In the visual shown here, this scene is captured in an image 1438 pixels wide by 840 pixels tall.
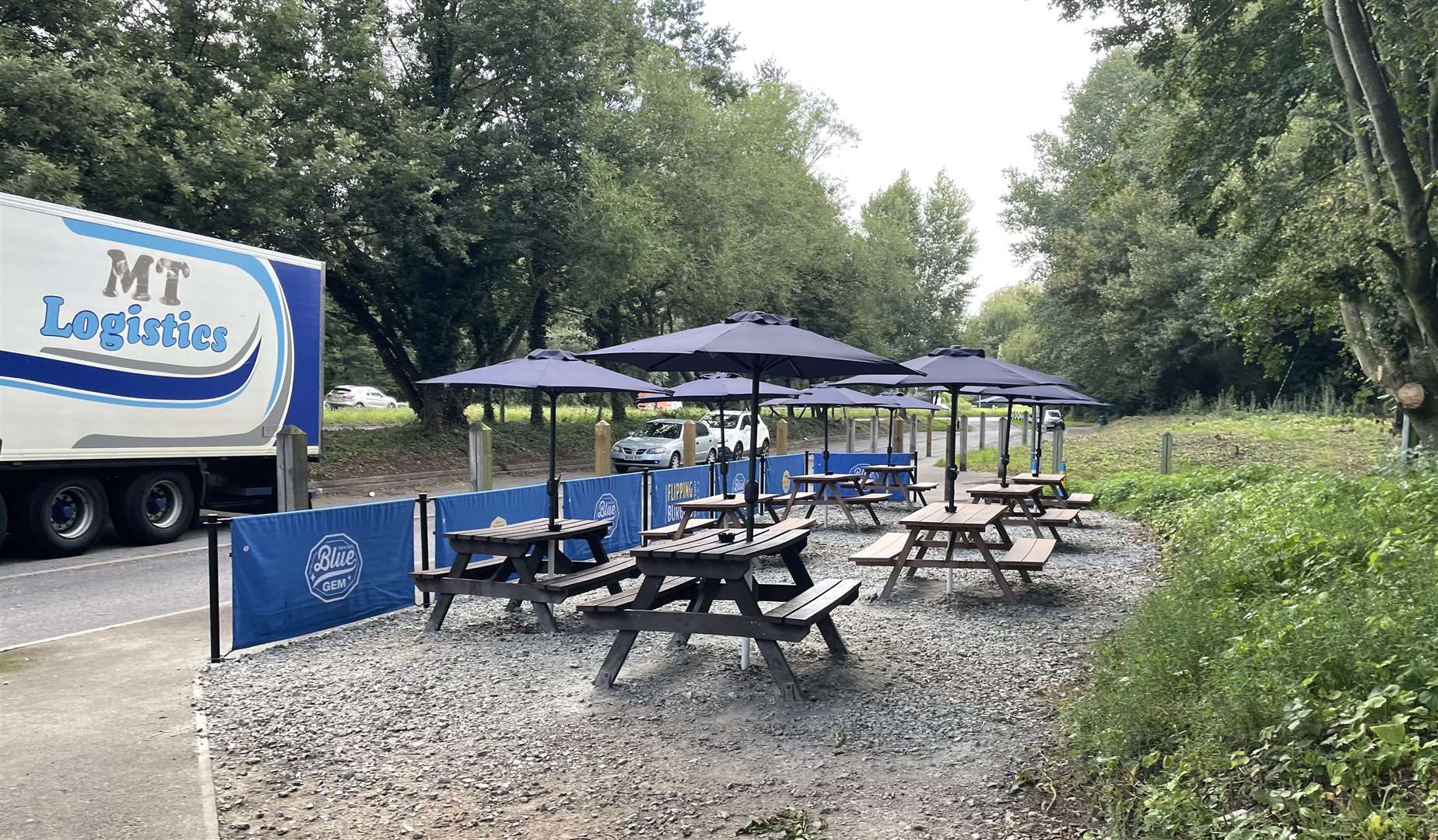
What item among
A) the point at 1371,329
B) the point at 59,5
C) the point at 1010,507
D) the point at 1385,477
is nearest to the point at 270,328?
the point at 59,5

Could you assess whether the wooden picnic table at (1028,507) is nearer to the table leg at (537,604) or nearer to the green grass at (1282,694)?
the green grass at (1282,694)

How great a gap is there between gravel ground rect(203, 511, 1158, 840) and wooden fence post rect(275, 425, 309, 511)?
250 inches

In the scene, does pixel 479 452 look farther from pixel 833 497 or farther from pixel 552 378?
pixel 552 378

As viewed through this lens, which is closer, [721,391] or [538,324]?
[721,391]

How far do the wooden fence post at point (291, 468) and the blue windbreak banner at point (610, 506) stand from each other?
4747 mm

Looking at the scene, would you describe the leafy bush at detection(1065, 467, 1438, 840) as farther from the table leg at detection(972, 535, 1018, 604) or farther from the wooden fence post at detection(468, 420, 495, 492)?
the wooden fence post at detection(468, 420, 495, 492)

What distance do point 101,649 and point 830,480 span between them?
9227mm

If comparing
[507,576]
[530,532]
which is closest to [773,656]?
[530,532]

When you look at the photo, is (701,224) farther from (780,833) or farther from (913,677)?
(780,833)

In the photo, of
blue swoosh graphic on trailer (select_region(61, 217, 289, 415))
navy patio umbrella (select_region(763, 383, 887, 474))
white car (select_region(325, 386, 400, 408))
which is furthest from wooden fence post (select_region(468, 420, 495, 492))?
white car (select_region(325, 386, 400, 408))

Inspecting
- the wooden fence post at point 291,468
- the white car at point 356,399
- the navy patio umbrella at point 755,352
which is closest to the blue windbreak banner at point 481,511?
the navy patio umbrella at point 755,352

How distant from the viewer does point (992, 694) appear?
226 inches

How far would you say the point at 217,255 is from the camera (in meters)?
12.7

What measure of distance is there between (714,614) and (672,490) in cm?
708
